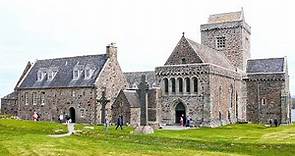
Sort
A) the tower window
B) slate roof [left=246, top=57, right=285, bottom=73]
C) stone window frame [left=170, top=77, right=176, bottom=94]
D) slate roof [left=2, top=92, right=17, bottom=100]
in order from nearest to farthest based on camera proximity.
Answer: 1. stone window frame [left=170, top=77, right=176, bottom=94]
2. slate roof [left=246, top=57, right=285, bottom=73]
3. the tower window
4. slate roof [left=2, top=92, right=17, bottom=100]

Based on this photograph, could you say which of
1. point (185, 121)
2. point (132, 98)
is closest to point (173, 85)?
point (185, 121)

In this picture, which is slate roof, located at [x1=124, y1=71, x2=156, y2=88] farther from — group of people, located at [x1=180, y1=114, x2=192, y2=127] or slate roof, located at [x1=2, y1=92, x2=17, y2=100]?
group of people, located at [x1=180, y1=114, x2=192, y2=127]

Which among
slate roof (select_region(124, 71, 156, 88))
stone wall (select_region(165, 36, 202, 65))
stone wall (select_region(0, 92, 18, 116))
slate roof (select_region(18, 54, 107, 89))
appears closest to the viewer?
stone wall (select_region(165, 36, 202, 65))

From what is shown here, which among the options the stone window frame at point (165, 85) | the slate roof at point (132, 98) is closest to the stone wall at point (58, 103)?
the slate roof at point (132, 98)

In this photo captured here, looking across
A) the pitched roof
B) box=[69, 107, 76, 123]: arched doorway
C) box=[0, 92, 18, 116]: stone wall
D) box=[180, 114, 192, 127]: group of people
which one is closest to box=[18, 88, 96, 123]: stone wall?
box=[69, 107, 76, 123]: arched doorway

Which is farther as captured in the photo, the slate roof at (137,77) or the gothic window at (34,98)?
the slate roof at (137,77)

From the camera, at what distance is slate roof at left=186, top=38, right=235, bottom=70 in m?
63.0

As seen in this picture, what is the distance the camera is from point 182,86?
6162 cm

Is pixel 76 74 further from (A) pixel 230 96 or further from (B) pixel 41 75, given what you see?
(A) pixel 230 96

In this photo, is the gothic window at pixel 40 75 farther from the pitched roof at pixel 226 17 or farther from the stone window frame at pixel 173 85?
the pitched roof at pixel 226 17

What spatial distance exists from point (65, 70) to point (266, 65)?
3249cm

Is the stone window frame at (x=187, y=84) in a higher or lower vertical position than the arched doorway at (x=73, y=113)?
higher

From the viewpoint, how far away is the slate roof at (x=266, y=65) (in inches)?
2896

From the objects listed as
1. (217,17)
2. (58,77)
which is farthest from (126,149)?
(217,17)
